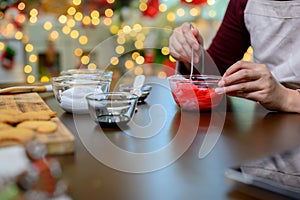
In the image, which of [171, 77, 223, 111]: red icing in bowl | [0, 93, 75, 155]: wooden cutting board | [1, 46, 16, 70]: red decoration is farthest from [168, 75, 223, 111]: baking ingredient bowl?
[1, 46, 16, 70]: red decoration

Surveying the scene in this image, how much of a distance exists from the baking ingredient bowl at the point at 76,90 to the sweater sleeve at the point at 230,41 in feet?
2.16

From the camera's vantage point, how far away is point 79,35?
2.85 m

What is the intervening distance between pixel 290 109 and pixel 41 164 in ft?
1.95

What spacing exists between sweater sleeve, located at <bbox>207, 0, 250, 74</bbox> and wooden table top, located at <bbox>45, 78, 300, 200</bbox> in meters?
0.58

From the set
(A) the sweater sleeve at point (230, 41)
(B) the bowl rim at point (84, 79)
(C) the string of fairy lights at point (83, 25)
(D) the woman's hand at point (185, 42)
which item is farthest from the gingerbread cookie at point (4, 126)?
(C) the string of fairy lights at point (83, 25)

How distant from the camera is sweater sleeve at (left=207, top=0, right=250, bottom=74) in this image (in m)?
1.45

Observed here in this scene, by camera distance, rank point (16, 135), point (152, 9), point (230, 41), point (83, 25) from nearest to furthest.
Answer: point (16, 135) < point (230, 41) < point (152, 9) < point (83, 25)

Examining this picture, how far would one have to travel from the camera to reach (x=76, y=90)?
0.88 metres

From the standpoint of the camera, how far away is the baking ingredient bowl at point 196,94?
885 mm

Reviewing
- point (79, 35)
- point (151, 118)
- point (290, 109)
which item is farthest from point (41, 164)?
point (79, 35)

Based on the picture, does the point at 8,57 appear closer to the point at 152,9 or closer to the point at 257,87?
the point at 152,9

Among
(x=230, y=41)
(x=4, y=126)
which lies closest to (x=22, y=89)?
(x=4, y=126)

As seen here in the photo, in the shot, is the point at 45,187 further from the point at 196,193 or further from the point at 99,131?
the point at 99,131

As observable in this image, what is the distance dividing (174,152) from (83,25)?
91.5 inches
